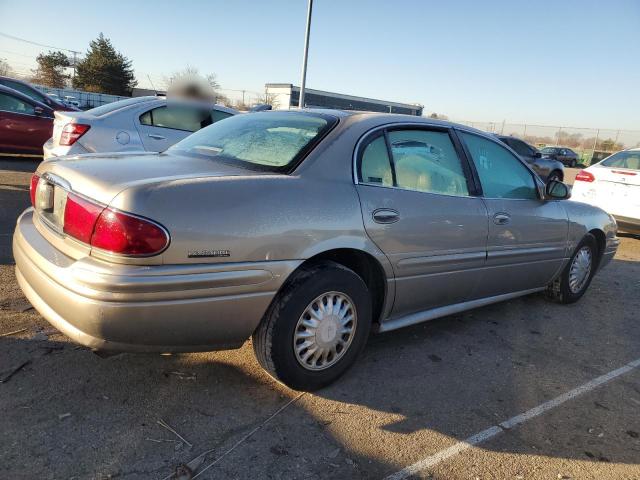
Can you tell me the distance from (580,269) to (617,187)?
3894 millimetres

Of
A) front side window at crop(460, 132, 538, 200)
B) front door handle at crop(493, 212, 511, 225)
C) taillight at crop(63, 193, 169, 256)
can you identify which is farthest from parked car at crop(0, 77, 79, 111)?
front door handle at crop(493, 212, 511, 225)

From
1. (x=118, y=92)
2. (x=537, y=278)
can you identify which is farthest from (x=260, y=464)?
(x=118, y=92)

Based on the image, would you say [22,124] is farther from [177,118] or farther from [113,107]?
[177,118]

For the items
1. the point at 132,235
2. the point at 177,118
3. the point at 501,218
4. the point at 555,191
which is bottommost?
the point at 132,235

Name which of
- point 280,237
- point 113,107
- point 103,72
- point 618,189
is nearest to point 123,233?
point 280,237

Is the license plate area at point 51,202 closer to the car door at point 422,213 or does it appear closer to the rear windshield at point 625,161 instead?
the car door at point 422,213

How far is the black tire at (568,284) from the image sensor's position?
4.74 meters

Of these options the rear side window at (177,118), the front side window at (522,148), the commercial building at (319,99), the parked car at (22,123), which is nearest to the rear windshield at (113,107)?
the rear side window at (177,118)

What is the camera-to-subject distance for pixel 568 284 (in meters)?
4.79

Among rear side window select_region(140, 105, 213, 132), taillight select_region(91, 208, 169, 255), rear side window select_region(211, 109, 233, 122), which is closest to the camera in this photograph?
taillight select_region(91, 208, 169, 255)

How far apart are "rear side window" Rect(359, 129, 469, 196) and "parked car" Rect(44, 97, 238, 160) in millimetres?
4249

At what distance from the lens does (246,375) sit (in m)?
2.96

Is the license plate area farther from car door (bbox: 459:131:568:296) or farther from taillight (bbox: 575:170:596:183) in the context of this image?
taillight (bbox: 575:170:596:183)

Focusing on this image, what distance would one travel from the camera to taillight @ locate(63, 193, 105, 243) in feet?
7.54
